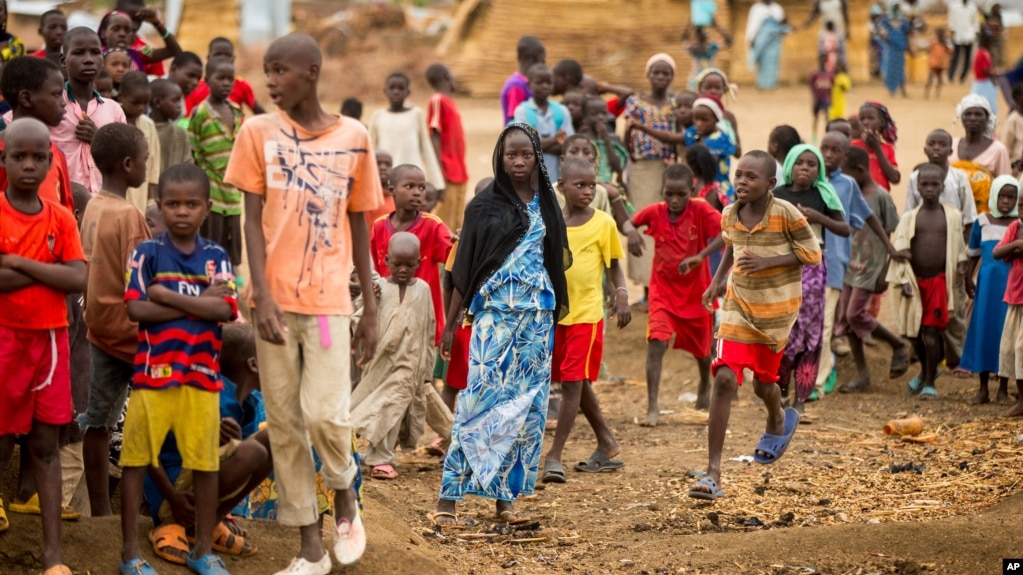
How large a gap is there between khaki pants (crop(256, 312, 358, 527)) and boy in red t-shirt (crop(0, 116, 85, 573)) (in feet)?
2.33

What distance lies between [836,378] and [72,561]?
285 inches

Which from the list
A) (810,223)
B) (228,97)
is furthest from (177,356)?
(228,97)

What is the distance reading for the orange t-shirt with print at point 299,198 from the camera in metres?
4.70

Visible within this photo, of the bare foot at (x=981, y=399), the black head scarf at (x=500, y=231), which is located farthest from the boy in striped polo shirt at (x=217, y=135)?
the bare foot at (x=981, y=399)

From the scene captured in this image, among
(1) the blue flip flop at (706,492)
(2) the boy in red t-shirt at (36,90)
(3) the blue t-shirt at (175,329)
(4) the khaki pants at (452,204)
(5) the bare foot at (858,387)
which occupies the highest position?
(2) the boy in red t-shirt at (36,90)

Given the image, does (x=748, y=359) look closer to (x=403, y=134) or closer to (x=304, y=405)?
(x=304, y=405)

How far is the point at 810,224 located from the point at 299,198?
5.00 metres

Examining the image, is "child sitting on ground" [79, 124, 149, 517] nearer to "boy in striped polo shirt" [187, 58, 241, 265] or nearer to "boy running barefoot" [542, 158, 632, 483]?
"boy running barefoot" [542, 158, 632, 483]

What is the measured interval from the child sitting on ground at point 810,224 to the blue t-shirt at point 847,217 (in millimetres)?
557

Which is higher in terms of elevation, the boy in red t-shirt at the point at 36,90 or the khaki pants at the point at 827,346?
the boy in red t-shirt at the point at 36,90

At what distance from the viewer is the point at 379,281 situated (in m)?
7.51

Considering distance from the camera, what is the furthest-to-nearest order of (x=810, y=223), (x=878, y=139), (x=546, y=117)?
(x=546, y=117) < (x=878, y=139) < (x=810, y=223)

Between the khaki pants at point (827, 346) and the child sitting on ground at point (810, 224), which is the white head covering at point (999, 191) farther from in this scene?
the child sitting on ground at point (810, 224)

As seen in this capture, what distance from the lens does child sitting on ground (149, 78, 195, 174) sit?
30.9 feet
